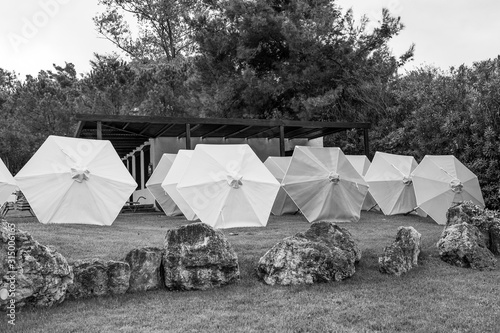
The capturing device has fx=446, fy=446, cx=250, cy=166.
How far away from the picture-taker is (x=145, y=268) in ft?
16.5

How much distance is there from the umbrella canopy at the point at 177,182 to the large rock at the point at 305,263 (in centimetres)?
517

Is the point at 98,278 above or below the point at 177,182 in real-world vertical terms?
below

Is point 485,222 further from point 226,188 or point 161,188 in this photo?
point 161,188

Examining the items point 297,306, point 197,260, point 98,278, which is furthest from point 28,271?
point 297,306

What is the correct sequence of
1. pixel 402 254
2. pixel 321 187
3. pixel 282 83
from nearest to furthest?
pixel 402 254
pixel 321 187
pixel 282 83

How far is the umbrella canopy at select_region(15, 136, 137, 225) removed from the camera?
29.6 feet

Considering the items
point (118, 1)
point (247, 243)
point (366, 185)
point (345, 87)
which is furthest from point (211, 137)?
point (118, 1)

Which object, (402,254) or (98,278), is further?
(402,254)

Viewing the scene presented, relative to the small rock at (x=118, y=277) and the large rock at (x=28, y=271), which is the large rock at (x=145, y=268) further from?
the large rock at (x=28, y=271)

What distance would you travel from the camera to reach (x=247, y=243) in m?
6.93

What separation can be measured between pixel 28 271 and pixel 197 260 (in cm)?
175

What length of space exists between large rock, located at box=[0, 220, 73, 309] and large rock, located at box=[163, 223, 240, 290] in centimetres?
115

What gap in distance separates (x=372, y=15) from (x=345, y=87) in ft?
9.43

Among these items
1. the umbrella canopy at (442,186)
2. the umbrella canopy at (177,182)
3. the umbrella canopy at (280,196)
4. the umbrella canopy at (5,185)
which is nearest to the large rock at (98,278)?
the umbrella canopy at (5,185)
